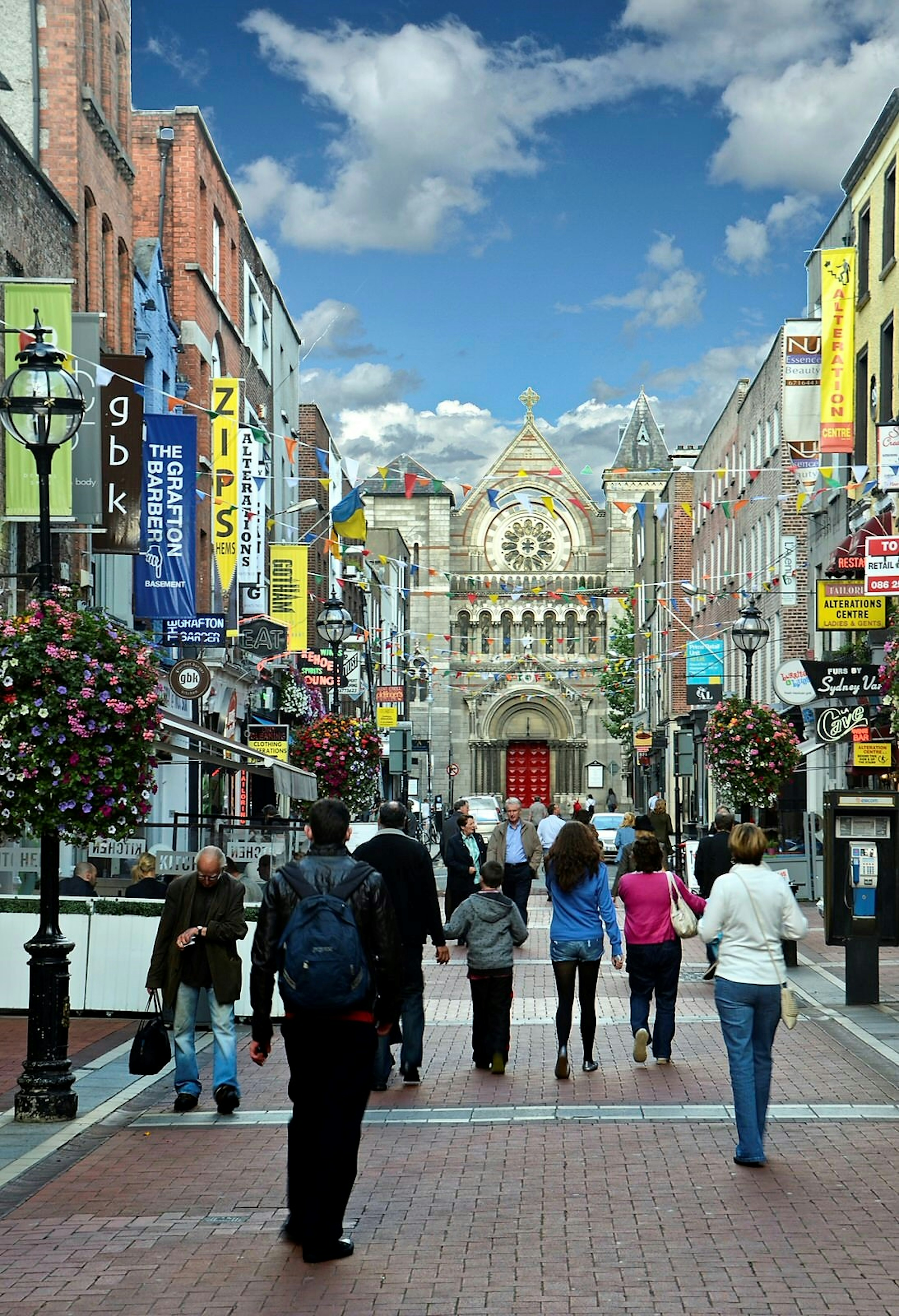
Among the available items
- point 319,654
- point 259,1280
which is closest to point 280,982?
point 259,1280

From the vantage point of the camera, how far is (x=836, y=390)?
104 ft

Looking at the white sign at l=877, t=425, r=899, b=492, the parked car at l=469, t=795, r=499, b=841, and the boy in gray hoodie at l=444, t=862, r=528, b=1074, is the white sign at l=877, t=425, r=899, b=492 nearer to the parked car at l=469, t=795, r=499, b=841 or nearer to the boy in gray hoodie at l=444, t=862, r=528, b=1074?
the boy in gray hoodie at l=444, t=862, r=528, b=1074

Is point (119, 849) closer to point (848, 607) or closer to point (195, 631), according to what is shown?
point (195, 631)

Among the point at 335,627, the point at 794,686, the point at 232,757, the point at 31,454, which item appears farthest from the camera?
the point at 335,627

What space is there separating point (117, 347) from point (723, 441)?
2970cm

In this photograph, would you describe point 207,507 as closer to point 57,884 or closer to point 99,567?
point 99,567

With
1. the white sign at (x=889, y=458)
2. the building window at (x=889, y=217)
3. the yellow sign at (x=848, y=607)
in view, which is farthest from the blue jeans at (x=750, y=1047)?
the building window at (x=889, y=217)

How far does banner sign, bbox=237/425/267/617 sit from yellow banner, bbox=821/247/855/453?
33.9 ft

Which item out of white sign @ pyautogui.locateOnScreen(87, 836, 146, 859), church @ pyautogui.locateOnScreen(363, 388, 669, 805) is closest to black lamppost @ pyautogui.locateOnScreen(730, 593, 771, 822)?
white sign @ pyautogui.locateOnScreen(87, 836, 146, 859)

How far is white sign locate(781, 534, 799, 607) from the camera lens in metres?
40.5

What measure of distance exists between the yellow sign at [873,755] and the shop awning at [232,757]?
792 centimetres

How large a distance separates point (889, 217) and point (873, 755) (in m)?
10.3

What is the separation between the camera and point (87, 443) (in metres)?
21.2

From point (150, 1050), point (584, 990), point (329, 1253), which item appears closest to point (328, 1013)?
point (329, 1253)
